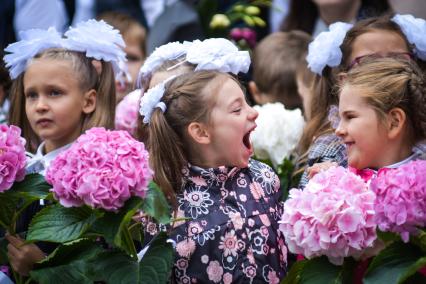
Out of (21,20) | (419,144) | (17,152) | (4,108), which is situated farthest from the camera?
(21,20)

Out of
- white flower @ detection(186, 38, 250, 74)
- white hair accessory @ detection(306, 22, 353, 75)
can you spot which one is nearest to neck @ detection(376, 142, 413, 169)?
white flower @ detection(186, 38, 250, 74)

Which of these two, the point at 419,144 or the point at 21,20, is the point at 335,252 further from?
the point at 21,20

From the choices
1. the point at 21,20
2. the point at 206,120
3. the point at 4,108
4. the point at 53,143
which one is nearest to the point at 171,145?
the point at 206,120

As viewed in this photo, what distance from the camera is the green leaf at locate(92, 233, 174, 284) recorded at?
2479mm

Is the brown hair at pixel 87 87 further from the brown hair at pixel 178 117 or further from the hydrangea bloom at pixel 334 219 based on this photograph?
the hydrangea bloom at pixel 334 219

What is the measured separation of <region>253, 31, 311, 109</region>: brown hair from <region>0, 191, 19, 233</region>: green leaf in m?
2.03

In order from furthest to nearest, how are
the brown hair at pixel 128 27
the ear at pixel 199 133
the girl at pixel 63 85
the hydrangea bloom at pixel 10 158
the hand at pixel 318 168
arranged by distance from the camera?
the brown hair at pixel 128 27
the girl at pixel 63 85
the ear at pixel 199 133
the hand at pixel 318 168
the hydrangea bloom at pixel 10 158

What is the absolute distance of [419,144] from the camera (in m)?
2.98

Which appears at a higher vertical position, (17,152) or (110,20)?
(17,152)

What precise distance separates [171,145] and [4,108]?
1.95m

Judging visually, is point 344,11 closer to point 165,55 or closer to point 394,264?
point 165,55

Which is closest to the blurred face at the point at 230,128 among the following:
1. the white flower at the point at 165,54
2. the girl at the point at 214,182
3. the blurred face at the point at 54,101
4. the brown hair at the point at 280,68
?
the girl at the point at 214,182

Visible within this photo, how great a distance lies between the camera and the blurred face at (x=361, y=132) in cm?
290

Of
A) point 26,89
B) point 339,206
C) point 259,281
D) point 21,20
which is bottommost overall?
point 21,20
